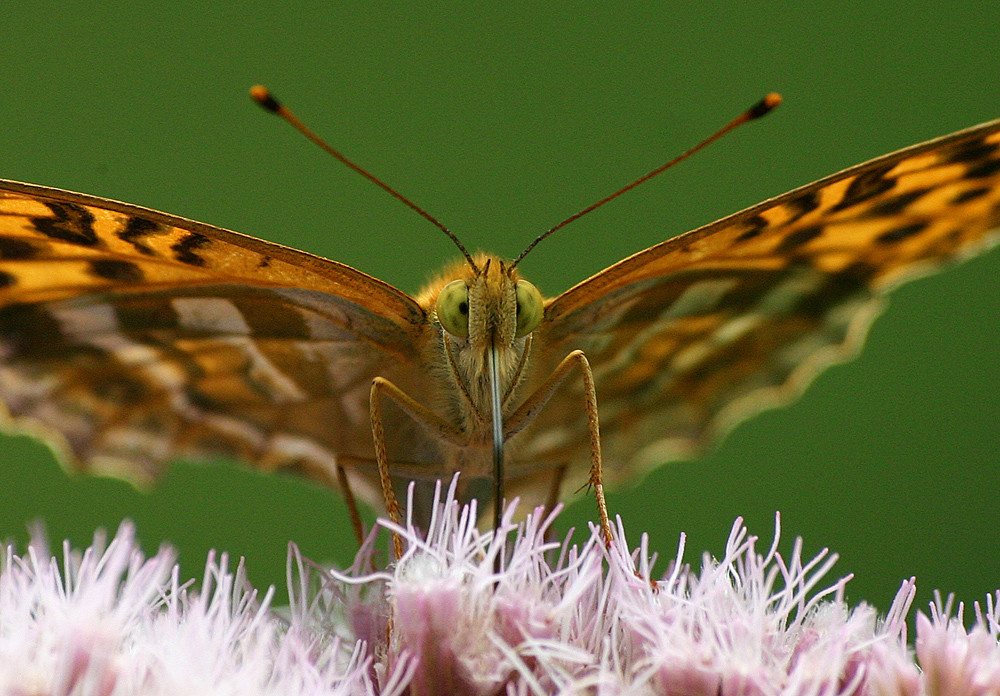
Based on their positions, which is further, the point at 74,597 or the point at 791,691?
the point at 74,597

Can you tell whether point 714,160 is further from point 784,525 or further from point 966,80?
point 784,525

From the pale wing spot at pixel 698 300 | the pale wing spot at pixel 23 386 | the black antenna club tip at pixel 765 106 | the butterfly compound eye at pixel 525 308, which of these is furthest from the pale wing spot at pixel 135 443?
the black antenna club tip at pixel 765 106

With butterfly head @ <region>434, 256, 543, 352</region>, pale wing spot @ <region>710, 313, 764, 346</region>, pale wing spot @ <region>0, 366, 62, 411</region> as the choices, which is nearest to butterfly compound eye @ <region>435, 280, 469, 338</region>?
butterfly head @ <region>434, 256, 543, 352</region>

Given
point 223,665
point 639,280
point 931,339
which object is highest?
point 931,339

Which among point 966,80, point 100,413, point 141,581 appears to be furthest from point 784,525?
point 141,581

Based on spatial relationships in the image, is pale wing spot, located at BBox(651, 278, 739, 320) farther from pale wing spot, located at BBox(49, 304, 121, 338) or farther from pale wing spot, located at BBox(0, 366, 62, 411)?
pale wing spot, located at BBox(0, 366, 62, 411)

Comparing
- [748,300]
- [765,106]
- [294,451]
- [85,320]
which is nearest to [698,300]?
[748,300]
